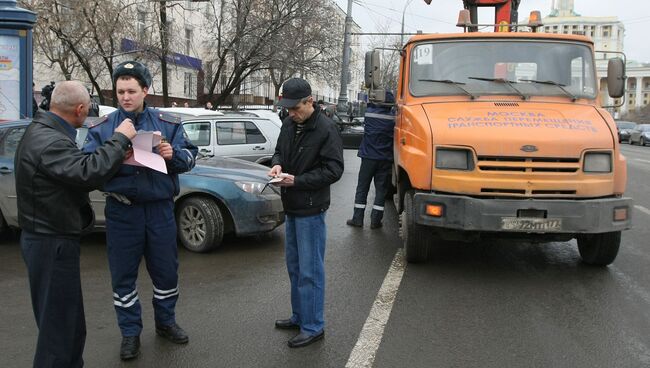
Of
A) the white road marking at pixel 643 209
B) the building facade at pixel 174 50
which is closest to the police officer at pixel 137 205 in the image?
the white road marking at pixel 643 209

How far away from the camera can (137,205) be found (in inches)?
143

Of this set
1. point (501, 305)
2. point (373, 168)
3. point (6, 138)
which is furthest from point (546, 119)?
point (6, 138)

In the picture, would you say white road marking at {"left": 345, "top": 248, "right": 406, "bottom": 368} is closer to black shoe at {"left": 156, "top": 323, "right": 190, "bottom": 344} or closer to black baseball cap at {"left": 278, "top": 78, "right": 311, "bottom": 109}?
black shoe at {"left": 156, "top": 323, "right": 190, "bottom": 344}

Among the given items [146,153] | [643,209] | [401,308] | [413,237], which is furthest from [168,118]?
[643,209]

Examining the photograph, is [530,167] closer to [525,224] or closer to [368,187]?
[525,224]

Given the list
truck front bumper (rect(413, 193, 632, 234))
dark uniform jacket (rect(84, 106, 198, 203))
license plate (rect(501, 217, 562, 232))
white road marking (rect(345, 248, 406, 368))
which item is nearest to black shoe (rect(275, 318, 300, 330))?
white road marking (rect(345, 248, 406, 368))

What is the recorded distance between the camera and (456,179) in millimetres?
5156

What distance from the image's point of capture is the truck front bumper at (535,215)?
5012 millimetres

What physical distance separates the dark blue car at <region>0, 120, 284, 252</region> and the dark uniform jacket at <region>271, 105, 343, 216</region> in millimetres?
2351

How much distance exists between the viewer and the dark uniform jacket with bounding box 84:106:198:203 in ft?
11.6

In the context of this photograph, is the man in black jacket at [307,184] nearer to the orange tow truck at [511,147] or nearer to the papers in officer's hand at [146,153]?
the papers in officer's hand at [146,153]

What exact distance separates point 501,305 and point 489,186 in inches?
40.4

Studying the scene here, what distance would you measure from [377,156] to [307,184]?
4103 millimetres

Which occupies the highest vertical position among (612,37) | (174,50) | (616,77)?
(612,37)
